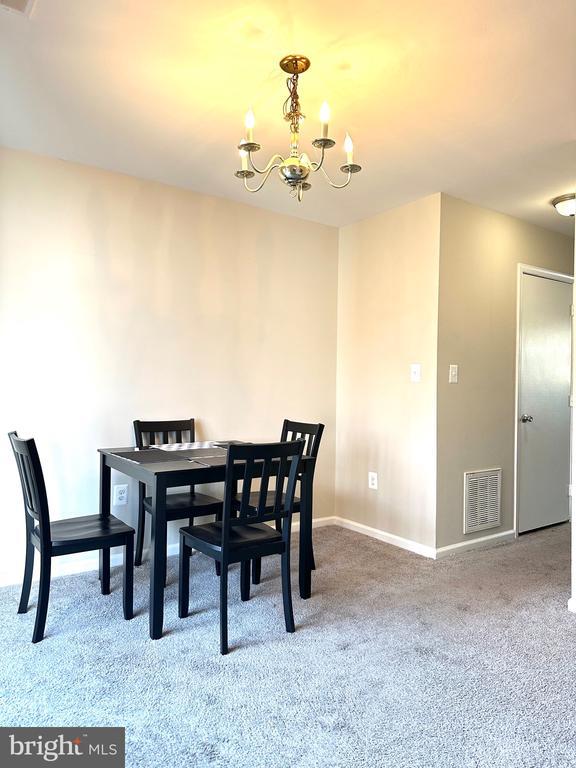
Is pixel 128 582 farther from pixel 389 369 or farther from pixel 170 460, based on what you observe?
pixel 389 369

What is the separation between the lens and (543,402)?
411 centimetres

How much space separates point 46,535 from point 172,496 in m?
0.91

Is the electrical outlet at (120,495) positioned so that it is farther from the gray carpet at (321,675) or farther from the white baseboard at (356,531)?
the gray carpet at (321,675)

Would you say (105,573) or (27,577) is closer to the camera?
(27,577)

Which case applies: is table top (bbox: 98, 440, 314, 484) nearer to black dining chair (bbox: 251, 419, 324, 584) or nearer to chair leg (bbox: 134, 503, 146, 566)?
black dining chair (bbox: 251, 419, 324, 584)

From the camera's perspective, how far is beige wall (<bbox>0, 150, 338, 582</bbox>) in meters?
2.89

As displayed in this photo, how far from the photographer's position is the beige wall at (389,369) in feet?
11.3

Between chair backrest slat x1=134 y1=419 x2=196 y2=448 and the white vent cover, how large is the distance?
1.90 meters

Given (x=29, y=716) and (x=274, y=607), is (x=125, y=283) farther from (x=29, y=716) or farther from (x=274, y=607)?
(x=29, y=716)

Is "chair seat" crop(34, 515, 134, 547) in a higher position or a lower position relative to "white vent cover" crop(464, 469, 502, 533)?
higher

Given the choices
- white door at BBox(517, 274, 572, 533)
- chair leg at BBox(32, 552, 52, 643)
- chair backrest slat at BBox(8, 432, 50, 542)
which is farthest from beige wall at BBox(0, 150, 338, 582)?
white door at BBox(517, 274, 572, 533)

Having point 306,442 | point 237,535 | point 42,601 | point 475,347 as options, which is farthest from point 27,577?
point 475,347

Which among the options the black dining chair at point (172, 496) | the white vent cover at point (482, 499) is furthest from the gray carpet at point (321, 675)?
the white vent cover at point (482, 499)

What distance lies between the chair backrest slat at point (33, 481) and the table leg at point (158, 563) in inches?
17.6
